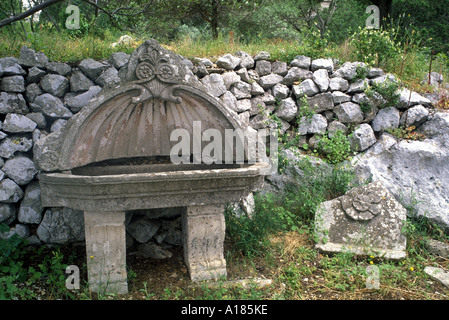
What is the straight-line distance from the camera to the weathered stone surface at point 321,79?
4.58 m

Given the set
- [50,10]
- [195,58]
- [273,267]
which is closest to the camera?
[273,267]

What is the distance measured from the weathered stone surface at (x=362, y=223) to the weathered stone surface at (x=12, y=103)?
10.1 ft

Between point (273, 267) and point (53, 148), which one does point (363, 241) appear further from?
point (53, 148)

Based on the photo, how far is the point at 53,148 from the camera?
279cm

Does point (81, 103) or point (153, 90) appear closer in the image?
point (153, 90)

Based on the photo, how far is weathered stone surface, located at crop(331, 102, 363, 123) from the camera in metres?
4.49

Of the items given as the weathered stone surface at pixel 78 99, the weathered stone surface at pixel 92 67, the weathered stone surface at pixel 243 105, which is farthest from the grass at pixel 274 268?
the weathered stone surface at pixel 92 67

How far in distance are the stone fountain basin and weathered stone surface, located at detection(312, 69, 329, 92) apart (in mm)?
2014

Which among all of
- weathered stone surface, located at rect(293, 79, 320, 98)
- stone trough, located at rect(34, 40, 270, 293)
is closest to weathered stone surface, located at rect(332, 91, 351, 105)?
weathered stone surface, located at rect(293, 79, 320, 98)

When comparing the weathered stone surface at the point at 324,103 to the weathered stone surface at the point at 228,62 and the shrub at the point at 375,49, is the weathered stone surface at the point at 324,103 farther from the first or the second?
the weathered stone surface at the point at 228,62

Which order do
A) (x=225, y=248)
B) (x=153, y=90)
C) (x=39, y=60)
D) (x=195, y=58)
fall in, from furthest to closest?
(x=195, y=58)
(x=39, y=60)
(x=225, y=248)
(x=153, y=90)

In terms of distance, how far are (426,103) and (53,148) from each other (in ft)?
13.7

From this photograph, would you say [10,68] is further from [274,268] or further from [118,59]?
[274,268]
